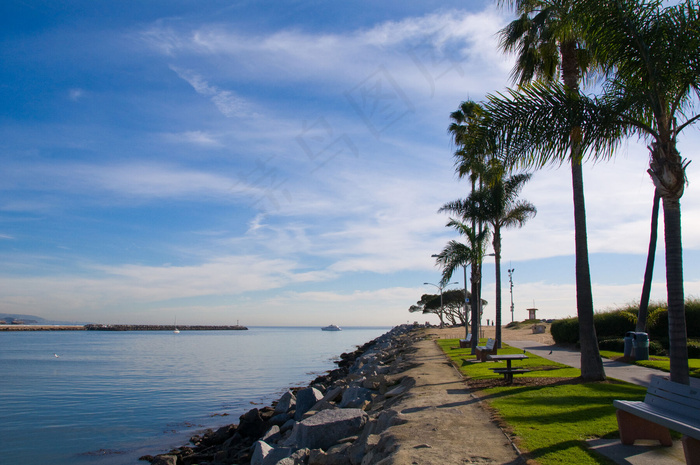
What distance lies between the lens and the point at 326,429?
9.33 metres

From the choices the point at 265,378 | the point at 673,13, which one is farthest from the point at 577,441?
the point at 265,378

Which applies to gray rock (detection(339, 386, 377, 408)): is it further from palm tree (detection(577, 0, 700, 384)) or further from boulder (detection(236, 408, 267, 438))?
palm tree (detection(577, 0, 700, 384))

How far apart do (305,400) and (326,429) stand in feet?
18.6

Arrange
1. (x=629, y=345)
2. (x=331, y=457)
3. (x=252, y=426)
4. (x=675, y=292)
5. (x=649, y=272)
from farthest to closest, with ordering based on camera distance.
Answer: (x=649, y=272) < (x=629, y=345) < (x=252, y=426) < (x=331, y=457) < (x=675, y=292)

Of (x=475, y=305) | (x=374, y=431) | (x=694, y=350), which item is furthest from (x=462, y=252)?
(x=374, y=431)

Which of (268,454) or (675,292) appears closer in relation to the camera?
(675,292)

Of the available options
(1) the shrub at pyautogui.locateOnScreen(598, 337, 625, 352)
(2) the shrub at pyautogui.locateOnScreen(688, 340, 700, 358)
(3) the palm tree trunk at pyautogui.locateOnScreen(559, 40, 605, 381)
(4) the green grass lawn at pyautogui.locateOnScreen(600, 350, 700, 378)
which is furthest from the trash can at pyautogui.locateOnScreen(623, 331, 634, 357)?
(3) the palm tree trunk at pyautogui.locateOnScreen(559, 40, 605, 381)

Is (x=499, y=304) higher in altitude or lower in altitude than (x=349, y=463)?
higher

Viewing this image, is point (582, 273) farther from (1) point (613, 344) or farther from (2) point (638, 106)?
(1) point (613, 344)

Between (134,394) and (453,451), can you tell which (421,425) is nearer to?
(453,451)

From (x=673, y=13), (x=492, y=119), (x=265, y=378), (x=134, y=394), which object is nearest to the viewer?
(x=673, y=13)

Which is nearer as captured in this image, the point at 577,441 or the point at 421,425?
the point at 577,441

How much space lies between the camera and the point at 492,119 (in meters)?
9.69

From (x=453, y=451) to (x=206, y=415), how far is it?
1510 centimetres
